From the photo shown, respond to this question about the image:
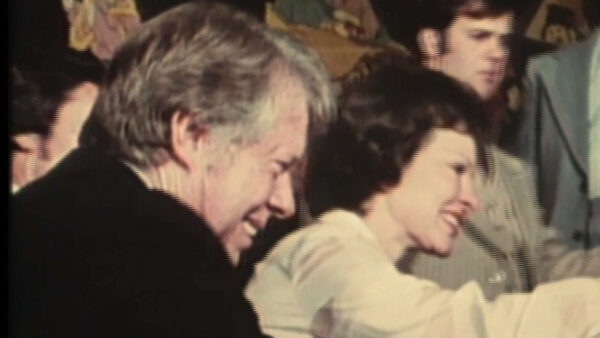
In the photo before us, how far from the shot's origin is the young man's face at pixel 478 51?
136 cm

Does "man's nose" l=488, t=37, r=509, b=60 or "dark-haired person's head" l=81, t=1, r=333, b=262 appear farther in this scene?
"man's nose" l=488, t=37, r=509, b=60

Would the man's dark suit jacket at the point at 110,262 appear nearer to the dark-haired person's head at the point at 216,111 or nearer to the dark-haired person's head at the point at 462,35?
the dark-haired person's head at the point at 216,111

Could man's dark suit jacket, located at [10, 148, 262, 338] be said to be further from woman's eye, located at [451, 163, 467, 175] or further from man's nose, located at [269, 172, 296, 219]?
woman's eye, located at [451, 163, 467, 175]

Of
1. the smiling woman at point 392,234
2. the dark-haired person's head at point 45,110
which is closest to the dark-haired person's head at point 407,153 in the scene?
the smiling woman at point 392,234

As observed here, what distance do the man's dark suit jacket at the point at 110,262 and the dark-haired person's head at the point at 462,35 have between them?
397 mm

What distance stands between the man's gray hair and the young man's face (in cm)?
20

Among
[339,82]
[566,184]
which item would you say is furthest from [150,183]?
[566,184]

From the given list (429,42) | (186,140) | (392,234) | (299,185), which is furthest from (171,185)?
(429,42)

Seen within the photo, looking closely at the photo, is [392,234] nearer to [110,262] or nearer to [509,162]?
[509,162]

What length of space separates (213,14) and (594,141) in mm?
577

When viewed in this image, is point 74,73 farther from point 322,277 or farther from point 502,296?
point 502,296

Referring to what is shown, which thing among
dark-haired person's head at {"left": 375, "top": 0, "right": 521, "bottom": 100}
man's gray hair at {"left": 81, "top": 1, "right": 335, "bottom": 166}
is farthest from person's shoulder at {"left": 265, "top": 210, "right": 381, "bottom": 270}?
dark-haired person's head at {"left": 375, "top": 0, "right": 521, "bottom": 100}

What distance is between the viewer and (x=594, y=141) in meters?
1.38

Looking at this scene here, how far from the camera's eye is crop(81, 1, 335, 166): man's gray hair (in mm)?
1237
